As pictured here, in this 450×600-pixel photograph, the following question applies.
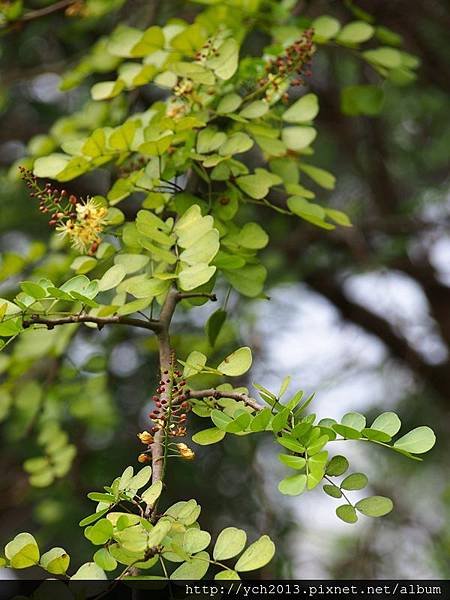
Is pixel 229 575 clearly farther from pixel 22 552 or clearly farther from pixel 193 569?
pixel 22 552

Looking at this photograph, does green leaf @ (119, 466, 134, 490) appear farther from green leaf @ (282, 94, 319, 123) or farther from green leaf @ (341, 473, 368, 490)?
green leaf @ (282, 94, 319, 123)

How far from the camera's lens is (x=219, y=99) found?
2.51 feet

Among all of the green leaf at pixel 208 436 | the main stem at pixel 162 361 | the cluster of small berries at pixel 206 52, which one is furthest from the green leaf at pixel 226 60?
the green leaf at pixel 208 436

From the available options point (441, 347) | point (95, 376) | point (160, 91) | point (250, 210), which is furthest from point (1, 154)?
point (441, 347)

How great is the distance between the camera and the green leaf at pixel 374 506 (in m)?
0.52

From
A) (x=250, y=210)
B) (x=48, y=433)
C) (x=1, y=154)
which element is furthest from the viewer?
(x=1, y=154)

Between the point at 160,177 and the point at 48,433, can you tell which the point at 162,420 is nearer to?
the point at 160,177

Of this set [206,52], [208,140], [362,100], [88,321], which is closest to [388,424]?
[88,321]

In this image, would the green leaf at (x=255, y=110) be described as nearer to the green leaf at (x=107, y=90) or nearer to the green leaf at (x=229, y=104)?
the green leaf at (x=229, y=104)

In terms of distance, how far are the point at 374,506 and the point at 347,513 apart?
0.06 feet

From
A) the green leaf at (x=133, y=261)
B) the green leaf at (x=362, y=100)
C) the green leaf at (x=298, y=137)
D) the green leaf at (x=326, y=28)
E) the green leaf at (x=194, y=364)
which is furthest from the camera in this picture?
the green leaf at (x=362, y=100)

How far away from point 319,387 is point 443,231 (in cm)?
43

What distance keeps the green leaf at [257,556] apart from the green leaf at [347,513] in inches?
2.5

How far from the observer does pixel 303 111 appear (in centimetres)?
79
